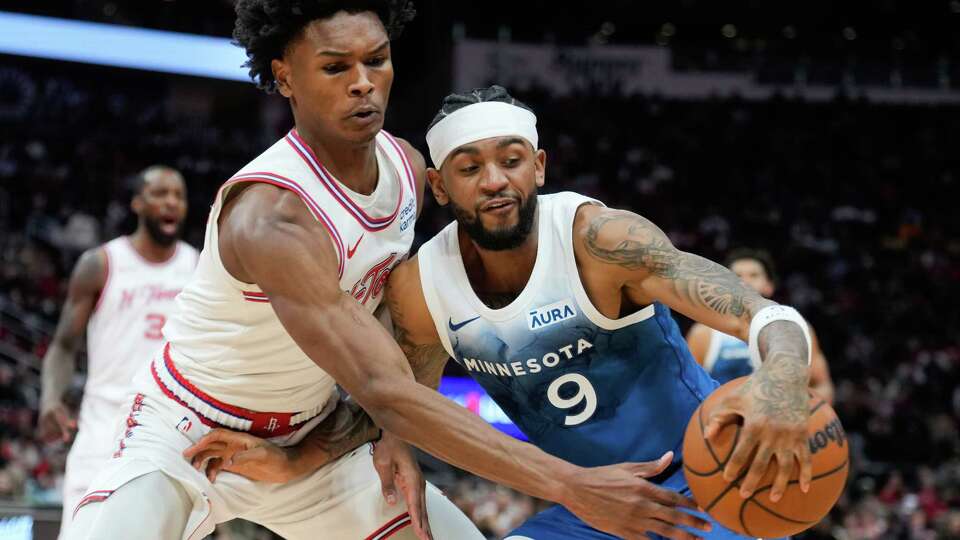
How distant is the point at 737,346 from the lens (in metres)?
6.73

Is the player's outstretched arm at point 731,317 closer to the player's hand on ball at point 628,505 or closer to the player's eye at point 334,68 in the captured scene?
the player's hand on ball at point 628,505

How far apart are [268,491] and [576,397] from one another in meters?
1.12

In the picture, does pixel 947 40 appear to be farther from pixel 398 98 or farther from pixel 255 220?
pixel 255 220

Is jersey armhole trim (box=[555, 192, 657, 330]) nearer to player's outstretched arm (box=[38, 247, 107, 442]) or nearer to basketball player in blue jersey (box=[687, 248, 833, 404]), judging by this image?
basketball player in blue jersey (box=[687, 248, 833, 404])

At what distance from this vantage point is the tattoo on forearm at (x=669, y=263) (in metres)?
2.95

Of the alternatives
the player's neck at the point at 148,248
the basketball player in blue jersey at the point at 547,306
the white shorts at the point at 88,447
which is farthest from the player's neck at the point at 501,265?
the player's neck at the point at 148,248

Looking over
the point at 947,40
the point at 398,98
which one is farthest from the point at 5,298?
the point at 947,40

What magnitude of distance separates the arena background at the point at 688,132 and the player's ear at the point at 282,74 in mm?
11628

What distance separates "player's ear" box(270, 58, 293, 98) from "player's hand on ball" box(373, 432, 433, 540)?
118cm

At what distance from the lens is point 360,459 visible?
3.79 meters

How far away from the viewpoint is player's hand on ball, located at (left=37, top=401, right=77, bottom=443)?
5.89 meters

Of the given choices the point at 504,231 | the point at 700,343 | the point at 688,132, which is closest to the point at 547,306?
the point at 504,231

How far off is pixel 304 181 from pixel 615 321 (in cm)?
105

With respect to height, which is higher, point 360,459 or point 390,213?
point 390,213
